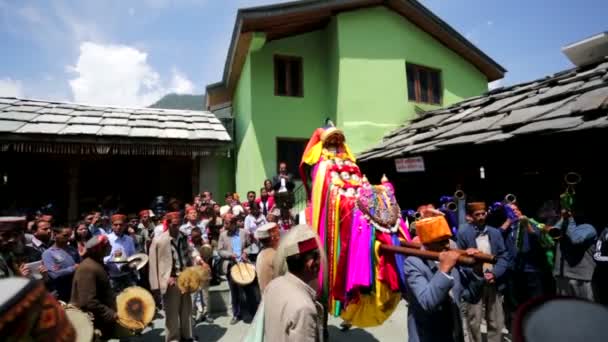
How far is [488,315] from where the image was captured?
15.3 ft

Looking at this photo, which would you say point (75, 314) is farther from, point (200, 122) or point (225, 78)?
point (225, 78)

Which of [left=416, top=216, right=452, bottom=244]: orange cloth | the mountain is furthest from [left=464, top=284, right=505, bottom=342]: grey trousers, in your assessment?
the mountain

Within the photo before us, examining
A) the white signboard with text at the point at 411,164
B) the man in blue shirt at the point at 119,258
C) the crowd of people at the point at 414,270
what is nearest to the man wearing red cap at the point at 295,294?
the crowd of people at the point at 414,270

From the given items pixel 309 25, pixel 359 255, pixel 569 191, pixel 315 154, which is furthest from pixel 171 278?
pixel 309 25

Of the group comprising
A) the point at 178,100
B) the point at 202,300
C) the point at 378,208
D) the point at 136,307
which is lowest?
the point at 202,300

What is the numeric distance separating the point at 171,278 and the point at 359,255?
9.63 ft

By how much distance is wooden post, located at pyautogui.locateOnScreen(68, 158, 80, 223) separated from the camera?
366 inches

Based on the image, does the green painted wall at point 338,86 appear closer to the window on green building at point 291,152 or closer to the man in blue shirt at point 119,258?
the window on green building at point 291,152

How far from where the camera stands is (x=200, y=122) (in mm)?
11117

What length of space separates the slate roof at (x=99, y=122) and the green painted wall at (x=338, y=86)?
138 cm

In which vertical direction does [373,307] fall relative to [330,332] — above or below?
above

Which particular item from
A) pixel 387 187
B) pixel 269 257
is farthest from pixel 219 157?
pixel 387 187

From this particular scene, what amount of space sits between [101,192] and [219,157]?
371 centimetres

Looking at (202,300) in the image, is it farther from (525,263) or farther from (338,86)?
(338,86)
